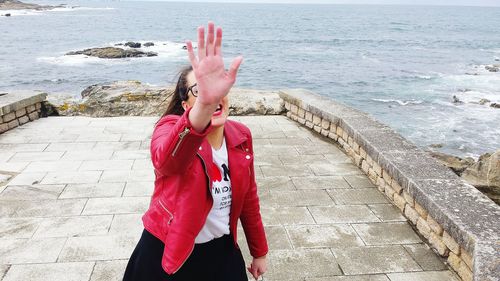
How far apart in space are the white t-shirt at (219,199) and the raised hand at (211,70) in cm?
53

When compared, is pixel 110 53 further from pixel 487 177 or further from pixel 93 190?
pixel 487 177

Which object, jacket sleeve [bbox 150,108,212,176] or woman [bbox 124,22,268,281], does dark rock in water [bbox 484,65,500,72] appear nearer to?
woman [bbox 124,22,268,281]

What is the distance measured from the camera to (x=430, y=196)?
13.2ft

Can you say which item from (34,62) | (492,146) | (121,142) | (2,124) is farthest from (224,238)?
(34,62)

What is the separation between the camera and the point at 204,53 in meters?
1.50

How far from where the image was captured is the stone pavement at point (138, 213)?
3.69m

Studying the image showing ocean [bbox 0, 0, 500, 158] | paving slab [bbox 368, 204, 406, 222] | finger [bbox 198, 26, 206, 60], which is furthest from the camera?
ocean [bbox 0, 0, 500, 158]

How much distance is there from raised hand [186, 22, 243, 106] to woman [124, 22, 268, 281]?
179 millimetres

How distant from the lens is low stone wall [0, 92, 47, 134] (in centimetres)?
736

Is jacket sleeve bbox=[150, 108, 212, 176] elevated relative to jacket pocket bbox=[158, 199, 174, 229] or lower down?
elevated

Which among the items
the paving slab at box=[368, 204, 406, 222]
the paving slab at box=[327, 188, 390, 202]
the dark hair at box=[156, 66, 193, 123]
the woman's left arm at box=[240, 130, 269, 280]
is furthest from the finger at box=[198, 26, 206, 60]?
the paving slab at box=[327, 188, 390, 202]

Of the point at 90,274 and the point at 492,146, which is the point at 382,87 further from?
the point at 90,274

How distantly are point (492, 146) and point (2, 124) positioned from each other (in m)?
16.1

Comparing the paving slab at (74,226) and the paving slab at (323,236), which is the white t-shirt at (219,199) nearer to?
the paving slab at (323,236)
